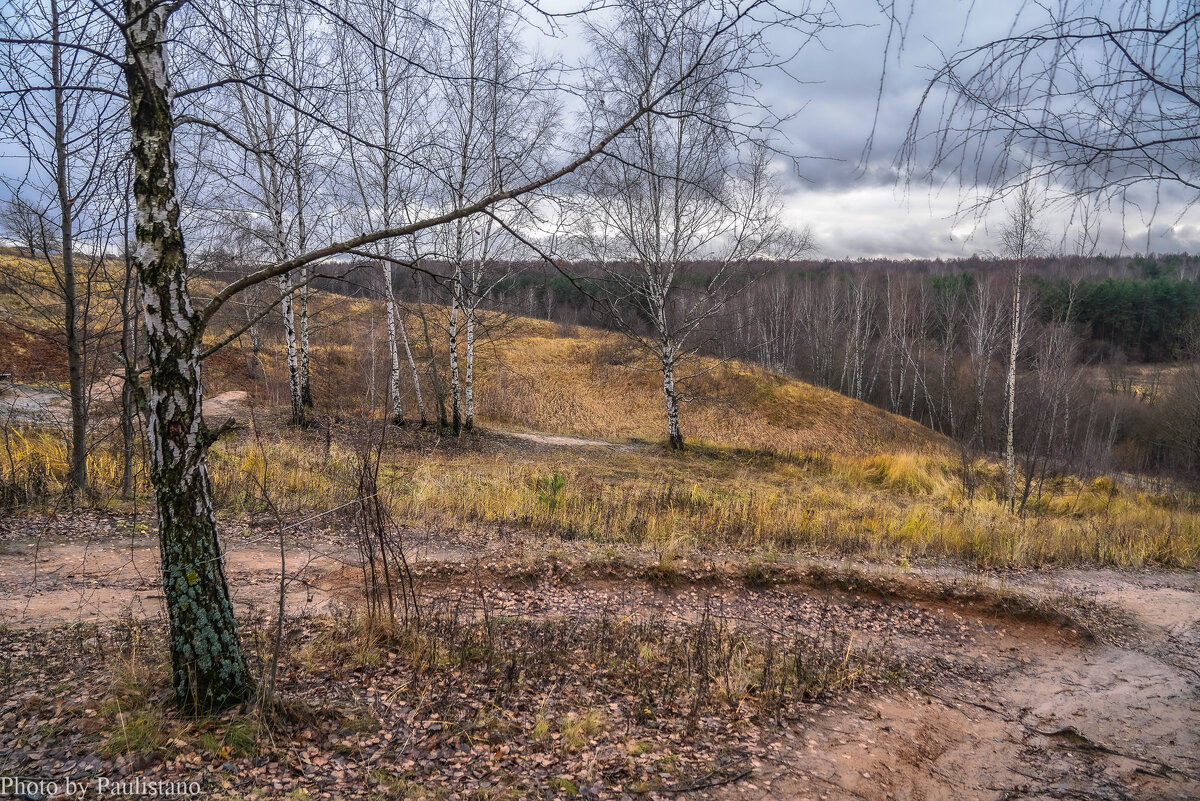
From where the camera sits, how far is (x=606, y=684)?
4.73 meters

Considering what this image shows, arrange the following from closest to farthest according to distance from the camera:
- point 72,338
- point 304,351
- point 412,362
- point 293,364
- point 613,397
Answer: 1. point 72,338
2. point 293,364
3. point 304,351
4. point 412,362
5. point 613,397

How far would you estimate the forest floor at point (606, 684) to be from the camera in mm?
3318

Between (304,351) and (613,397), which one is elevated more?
(304,351)

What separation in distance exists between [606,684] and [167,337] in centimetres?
371

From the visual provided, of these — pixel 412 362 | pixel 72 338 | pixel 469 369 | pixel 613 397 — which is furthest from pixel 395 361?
pixel 613 397

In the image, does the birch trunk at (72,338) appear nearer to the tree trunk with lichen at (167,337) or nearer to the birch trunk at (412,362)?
the tree trunk with lichen at (167,337)

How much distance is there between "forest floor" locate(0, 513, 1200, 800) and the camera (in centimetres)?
332

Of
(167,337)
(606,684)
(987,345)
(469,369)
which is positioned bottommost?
(606,684)

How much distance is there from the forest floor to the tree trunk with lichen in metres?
0.99

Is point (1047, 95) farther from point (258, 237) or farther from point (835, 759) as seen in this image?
point (258, 237)

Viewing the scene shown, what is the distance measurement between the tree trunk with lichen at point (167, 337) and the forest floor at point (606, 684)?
990 mm

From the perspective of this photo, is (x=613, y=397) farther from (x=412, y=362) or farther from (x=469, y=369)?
(x=412, y=362)

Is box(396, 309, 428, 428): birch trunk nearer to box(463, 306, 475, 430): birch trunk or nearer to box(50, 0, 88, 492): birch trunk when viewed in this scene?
box(463, 306, 475, 430): birch trunk

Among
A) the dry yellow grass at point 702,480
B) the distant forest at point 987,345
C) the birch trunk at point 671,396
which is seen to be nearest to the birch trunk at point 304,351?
the dry yellow grass at point 702,480
